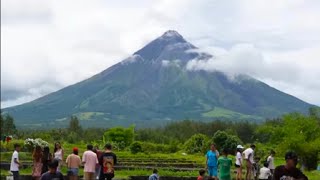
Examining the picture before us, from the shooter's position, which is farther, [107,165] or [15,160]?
[15,160]

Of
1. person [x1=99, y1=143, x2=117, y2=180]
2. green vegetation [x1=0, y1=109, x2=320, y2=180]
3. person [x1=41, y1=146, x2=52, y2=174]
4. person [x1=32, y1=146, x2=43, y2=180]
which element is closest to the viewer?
person [x1=41, y1=146, x2=52, y2=174]

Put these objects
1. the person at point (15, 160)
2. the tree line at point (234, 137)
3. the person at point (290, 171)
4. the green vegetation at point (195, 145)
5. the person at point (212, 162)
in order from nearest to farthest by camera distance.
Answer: the person at point (290, 171) → the person at point (15, 160) → the person at point (212, 162) → the green vegetation at point (195, 145) → the tree line at point (234, 137)

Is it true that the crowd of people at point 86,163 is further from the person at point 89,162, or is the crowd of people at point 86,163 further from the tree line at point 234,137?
the tree line at point 234,137

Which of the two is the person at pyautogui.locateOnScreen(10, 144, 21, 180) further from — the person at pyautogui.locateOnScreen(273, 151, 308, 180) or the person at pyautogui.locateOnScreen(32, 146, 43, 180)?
the person at pyautogui.locateOnScreen(273, 151, 308, 180)

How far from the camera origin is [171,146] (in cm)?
6725

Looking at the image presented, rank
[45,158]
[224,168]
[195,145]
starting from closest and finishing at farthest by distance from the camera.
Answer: [45,158] → [224,168] → [195,145]

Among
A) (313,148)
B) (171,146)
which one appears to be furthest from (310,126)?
(171,146)

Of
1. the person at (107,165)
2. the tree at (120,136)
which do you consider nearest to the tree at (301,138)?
the tree at (120,136)

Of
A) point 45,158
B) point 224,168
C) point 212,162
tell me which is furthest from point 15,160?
point 224,168

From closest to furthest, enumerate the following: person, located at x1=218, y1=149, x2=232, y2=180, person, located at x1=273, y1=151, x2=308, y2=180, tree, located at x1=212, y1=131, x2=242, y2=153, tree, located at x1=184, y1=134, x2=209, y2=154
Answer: person, located at x1=273, y1=151, x2=308, y2=180 < person, located at x1=218, y1=149, x2=232, y2=180 < tree, located at x1=212, y1=131, x2=242, y2=153 < tree, located at x1=184, y1=134, x2=209, y2=154

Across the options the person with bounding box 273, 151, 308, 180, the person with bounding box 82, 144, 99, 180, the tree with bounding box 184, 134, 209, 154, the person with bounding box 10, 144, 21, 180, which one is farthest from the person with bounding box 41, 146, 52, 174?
the tree with bounding box 184, 134, 209, 154

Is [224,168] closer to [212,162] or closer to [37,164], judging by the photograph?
[212,162]

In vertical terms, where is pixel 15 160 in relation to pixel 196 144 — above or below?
below

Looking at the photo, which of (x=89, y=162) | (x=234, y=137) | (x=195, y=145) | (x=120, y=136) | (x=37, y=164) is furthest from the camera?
(x=120, y=136)
